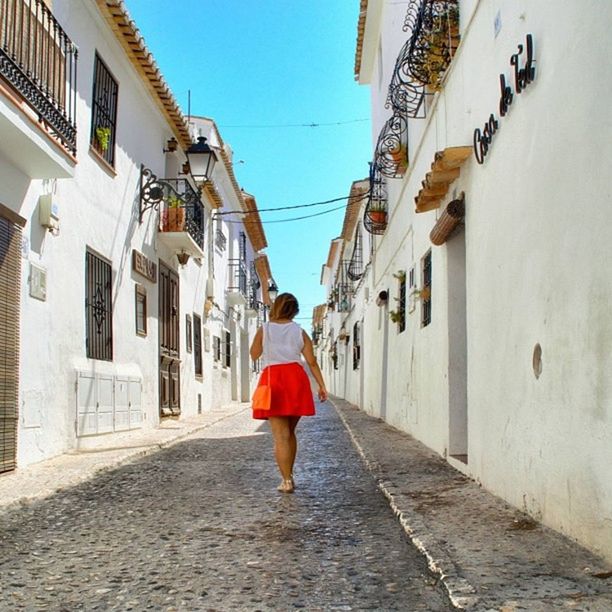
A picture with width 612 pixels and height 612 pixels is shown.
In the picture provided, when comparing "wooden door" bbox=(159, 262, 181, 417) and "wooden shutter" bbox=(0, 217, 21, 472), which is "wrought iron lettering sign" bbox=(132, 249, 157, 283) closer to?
"wooden door" bbox=(159, 262, 181, 417)

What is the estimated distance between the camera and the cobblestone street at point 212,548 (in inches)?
121

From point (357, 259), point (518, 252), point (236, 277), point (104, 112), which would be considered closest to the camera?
point (518, 252)

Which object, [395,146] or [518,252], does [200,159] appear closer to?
[395,146]

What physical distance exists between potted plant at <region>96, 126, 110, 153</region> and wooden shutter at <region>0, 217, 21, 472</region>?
3.22m

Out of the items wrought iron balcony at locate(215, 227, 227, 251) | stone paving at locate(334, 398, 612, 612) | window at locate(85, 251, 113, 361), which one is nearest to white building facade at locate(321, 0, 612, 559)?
stone paving at locate(334, 398, 612, 612)

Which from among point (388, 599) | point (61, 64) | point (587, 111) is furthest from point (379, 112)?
point (388, 599)

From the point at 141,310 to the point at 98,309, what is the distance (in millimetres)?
2220

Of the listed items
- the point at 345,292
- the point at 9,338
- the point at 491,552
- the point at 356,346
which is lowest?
the point at 491,552

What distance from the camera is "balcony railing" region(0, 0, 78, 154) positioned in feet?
20.8

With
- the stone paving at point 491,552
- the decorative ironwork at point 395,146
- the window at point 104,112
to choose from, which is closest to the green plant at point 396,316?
the decorative ironwork at point 395,146

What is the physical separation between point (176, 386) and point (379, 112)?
6673 mm

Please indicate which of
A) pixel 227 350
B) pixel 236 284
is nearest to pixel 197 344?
pixel 227 350

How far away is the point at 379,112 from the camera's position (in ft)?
48.2

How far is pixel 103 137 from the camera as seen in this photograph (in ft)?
32.3
